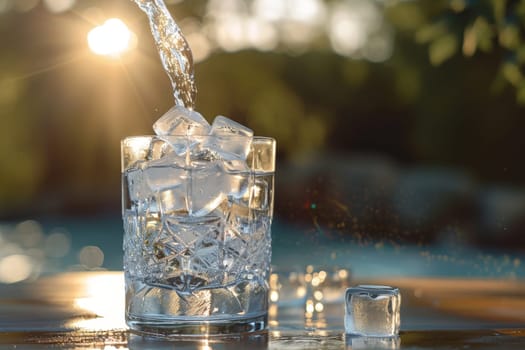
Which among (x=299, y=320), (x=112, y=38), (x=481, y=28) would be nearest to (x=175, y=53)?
(x=299, y=320)

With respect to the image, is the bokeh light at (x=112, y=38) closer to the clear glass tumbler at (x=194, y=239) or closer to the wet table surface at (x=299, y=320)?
the wet table surface at (x=299, y=320)

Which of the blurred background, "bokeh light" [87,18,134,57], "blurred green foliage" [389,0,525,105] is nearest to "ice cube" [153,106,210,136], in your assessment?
"blurred green foliage" [389,0,525,105]

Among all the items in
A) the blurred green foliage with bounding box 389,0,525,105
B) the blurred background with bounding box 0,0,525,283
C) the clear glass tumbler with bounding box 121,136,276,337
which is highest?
the blurred background with bounding box 0,0,525,283

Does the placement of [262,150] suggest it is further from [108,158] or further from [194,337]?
[108,158]

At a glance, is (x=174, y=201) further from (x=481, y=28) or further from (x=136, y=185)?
(x=481, y=28)

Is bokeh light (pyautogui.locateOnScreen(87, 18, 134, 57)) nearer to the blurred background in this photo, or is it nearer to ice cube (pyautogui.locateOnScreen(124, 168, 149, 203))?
the blurred background

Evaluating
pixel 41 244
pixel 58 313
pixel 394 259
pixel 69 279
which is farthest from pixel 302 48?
pixel 58 313
